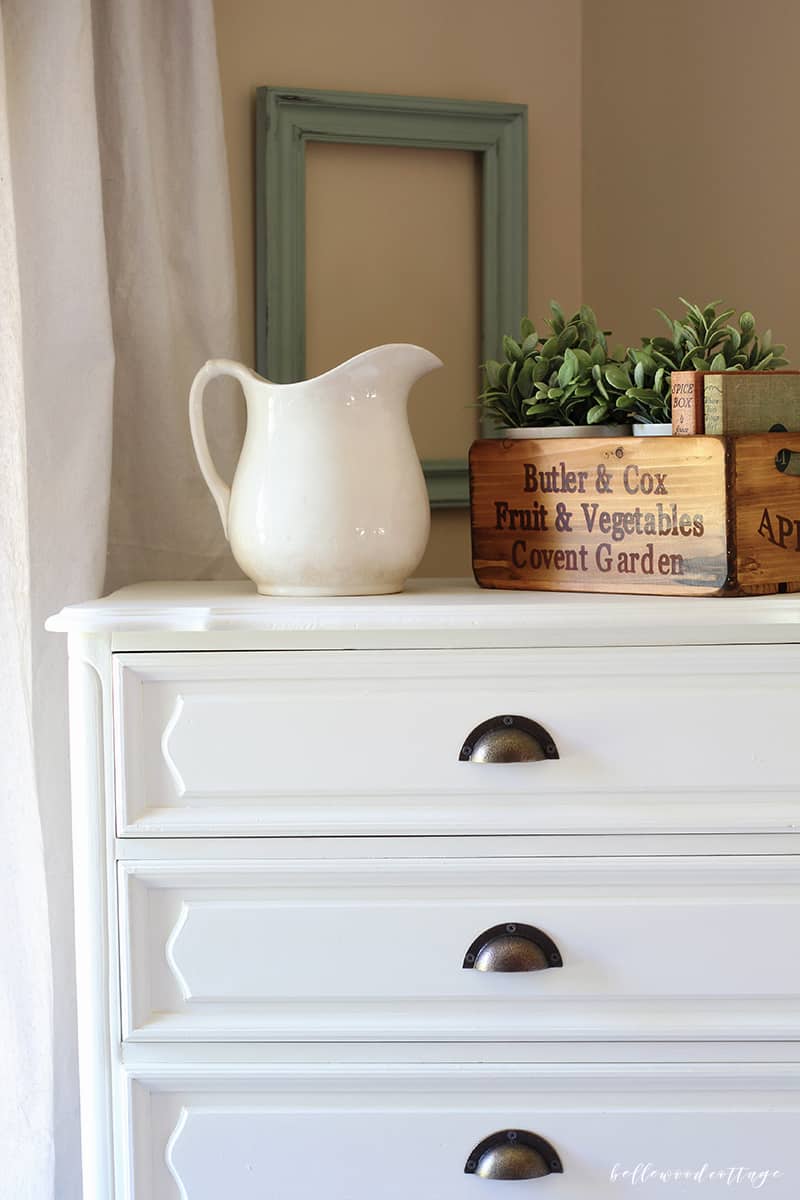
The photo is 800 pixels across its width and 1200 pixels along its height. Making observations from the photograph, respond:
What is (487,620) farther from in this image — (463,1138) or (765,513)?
(463,1138)

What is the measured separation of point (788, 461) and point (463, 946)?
0.48 m

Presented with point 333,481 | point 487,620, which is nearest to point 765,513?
point 487,620

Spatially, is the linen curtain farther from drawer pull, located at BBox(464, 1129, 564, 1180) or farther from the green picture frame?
drawer pull, located at BBox(464, 1129, 564, 1180)

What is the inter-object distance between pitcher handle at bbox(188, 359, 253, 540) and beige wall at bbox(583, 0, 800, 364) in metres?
0.58

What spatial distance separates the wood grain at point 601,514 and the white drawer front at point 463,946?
0.24 m

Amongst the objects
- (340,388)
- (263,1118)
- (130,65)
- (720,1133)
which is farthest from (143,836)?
(130,65)

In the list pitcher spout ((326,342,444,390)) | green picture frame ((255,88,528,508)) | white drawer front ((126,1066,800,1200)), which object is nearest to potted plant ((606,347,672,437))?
pitcher spout ((326,342,444,390))

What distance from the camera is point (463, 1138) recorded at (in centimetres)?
103

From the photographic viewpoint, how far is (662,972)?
1.02 meters

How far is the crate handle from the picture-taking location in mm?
1064

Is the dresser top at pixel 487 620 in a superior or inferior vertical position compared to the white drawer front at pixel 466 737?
superior

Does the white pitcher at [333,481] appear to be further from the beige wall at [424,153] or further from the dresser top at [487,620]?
the beige wall at [424,153]

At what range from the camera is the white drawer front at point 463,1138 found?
1.03 metres

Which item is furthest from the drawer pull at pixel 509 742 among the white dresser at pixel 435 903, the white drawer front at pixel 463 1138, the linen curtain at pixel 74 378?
the linen curtain at pixel 74 378
